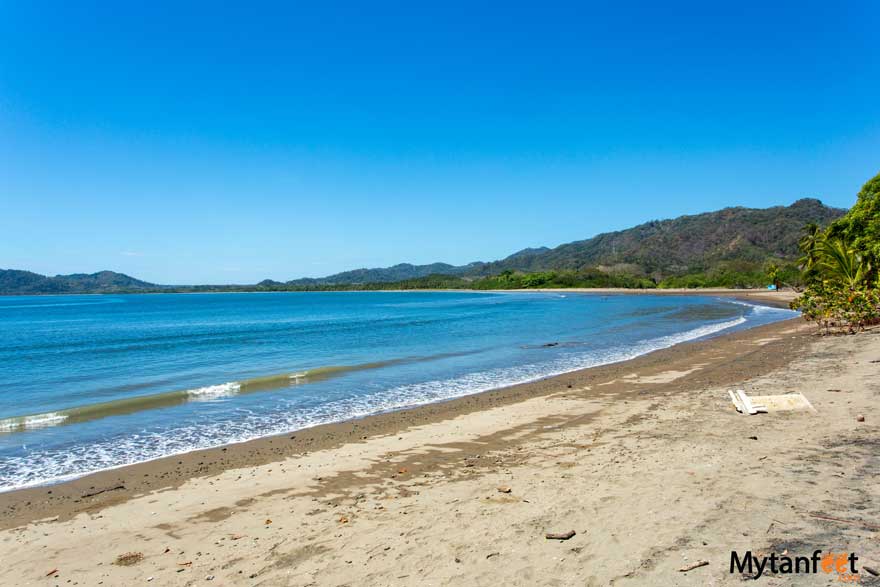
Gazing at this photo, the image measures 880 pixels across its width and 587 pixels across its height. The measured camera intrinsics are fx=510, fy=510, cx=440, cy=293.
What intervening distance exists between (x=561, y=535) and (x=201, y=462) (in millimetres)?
7749

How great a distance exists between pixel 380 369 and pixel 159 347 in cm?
1904

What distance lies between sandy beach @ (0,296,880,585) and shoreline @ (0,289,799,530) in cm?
6

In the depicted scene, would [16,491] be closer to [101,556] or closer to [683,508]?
[101,556]

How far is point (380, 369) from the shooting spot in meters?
22.3

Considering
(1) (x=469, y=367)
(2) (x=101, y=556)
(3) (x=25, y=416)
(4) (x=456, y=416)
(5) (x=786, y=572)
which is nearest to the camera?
(5) (x=786, y=572)

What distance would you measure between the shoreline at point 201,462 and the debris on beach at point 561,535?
6.43 m

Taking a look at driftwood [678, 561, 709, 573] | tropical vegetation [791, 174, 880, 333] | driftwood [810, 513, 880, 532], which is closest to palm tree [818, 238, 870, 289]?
tropical vegetation [791, 174, 880, 333]

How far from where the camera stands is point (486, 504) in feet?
21.5

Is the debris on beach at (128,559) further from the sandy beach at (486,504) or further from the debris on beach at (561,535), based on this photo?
the debris on beach at (561,535)

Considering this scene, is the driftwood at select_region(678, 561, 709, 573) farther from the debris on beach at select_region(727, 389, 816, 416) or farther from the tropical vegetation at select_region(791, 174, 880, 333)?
the tropical vegetation at select_region(791, 174, 880, 333)

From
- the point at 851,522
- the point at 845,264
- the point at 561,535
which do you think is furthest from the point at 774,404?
the point at 845,264

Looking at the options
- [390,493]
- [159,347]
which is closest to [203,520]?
[390,493]

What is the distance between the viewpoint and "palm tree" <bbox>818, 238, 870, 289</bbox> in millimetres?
24891

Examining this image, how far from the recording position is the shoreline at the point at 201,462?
8148 mm
